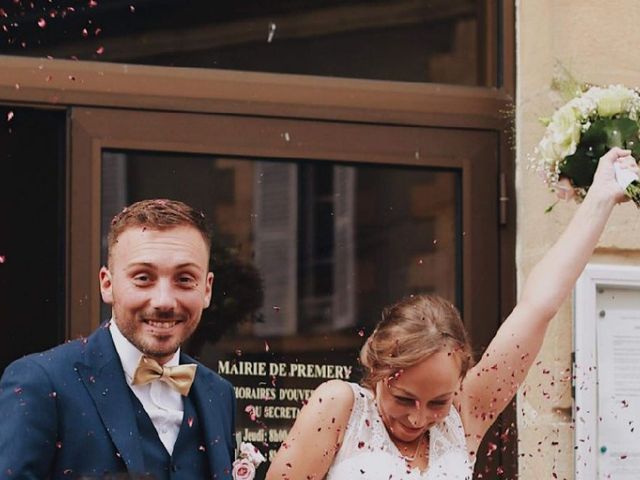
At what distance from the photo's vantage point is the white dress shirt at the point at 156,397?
172 inches

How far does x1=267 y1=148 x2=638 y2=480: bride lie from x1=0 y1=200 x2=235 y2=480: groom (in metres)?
0.38

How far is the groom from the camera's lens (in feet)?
13.7

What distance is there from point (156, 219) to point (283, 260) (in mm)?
1656

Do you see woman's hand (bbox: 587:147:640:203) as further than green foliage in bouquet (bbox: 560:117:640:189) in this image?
No

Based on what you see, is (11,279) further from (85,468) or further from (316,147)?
(85,468)

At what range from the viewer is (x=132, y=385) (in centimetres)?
436

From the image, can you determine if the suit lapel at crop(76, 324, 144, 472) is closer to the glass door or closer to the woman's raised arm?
the woman's raised arm

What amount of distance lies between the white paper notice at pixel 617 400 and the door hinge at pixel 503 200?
1.45 feet

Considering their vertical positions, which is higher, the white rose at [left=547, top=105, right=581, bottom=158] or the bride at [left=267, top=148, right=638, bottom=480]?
the white rose at [left=547, top=105, right=581, bottom=158]

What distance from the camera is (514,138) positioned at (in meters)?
6.21

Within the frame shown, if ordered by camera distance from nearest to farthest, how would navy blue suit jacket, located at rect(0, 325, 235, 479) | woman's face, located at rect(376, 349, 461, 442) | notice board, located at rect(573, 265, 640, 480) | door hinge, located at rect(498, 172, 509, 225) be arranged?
1. navy blue suit jacket, located at rect(0, 325, 235, 479)
2. woman's face, located at rect(376, 349, 461, 442)
3. notice board, located at rect(573, 265, 640, 480)
4. door hinge, located at rect(498, 172, 509, 225)

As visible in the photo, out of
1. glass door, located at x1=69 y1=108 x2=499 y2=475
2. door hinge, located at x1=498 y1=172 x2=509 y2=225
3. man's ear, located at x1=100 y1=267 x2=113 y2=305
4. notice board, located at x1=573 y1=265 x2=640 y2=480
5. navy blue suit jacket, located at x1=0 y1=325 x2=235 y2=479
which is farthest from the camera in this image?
door hinge, located at x1=498 y1=172 x2=509 y2=225

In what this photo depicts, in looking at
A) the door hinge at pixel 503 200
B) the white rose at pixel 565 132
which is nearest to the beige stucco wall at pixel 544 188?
the door hinge at pixel 503 200

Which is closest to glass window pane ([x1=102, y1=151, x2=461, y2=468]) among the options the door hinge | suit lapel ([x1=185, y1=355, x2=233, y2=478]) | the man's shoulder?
the door hinge
